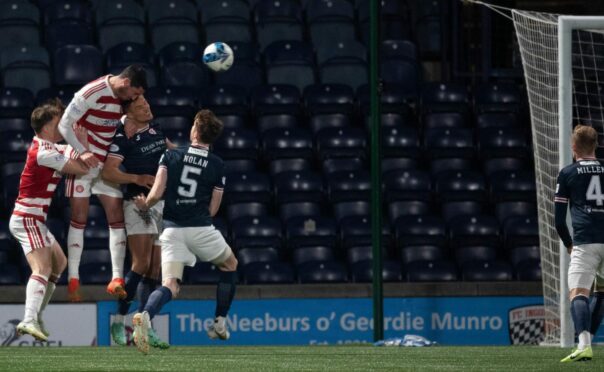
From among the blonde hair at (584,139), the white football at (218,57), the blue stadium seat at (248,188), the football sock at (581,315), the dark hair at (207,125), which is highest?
the white football at (218,57)

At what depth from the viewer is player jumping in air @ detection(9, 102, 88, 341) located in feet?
37.1

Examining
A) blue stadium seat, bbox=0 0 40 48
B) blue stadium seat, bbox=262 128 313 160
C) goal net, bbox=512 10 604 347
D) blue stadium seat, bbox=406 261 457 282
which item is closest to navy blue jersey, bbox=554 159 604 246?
goal net, bbox=512 10 604 347

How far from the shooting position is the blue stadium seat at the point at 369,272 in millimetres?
15492

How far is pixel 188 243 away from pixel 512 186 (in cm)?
705

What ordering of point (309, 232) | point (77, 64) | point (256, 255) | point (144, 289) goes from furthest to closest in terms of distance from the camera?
point (77, 64)
point (309, 232)
point (256, 255)
point (144, 289)

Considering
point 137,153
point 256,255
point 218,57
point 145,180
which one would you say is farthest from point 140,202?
point 256,255

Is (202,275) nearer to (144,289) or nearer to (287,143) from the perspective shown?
(287,143)

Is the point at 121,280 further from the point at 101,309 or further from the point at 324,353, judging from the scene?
the point at 101,309

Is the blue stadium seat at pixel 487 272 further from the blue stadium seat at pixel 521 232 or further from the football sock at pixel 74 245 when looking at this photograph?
the football sock at pixel 74 245

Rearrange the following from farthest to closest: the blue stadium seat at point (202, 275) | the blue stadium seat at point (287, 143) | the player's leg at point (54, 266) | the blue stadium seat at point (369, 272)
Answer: the blue stadium seat at point (287, 143) < the blue stadium seat at point (369, 272) < the blue stadium seat at point (202, 275) < the player's leg at point (54, 266)

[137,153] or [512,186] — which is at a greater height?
[512,186]

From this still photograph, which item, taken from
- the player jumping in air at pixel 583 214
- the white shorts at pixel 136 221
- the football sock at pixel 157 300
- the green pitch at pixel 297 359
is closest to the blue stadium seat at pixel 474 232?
the green pitch at pixel 297 359

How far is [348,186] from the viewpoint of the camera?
16750 millimetres

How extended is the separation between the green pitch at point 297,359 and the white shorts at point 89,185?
1.31m
